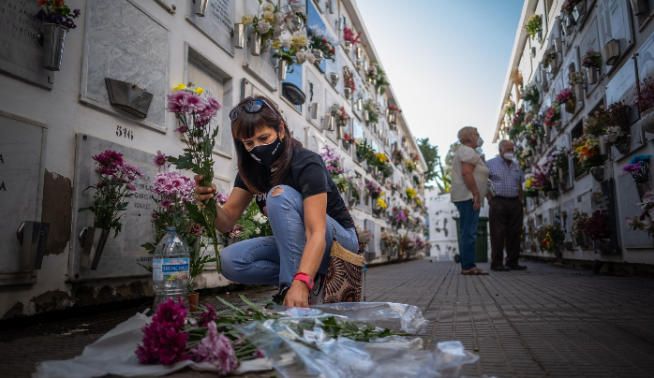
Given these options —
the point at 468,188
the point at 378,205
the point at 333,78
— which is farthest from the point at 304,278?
the point at 378,205

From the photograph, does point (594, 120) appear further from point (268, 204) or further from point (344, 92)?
point (344, 92)

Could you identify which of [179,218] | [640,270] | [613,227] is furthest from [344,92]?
[179,218]

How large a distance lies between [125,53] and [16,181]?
1737 mm

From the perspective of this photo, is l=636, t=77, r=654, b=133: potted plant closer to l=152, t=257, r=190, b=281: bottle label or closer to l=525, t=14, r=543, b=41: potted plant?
l=152, t=257, r=190, b=281: bottle label

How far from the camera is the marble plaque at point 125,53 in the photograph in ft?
13.0

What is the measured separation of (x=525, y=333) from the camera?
2479 millimetres

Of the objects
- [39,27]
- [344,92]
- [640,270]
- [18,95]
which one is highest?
[344,92]

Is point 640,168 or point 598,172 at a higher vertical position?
Answer: point 598,172

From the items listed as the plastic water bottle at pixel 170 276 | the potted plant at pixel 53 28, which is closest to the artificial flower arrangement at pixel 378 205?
the plastic water bottle at pixel 170 276

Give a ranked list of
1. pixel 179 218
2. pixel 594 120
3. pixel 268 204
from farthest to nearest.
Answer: pixel 594 120 → pixel 179 218 → pixel 268 204

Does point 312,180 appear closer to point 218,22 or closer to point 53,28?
point 53,28

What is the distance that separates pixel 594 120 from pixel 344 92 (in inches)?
359

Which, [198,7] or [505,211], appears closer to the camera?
[198,7]

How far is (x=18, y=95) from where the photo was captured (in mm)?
3191
